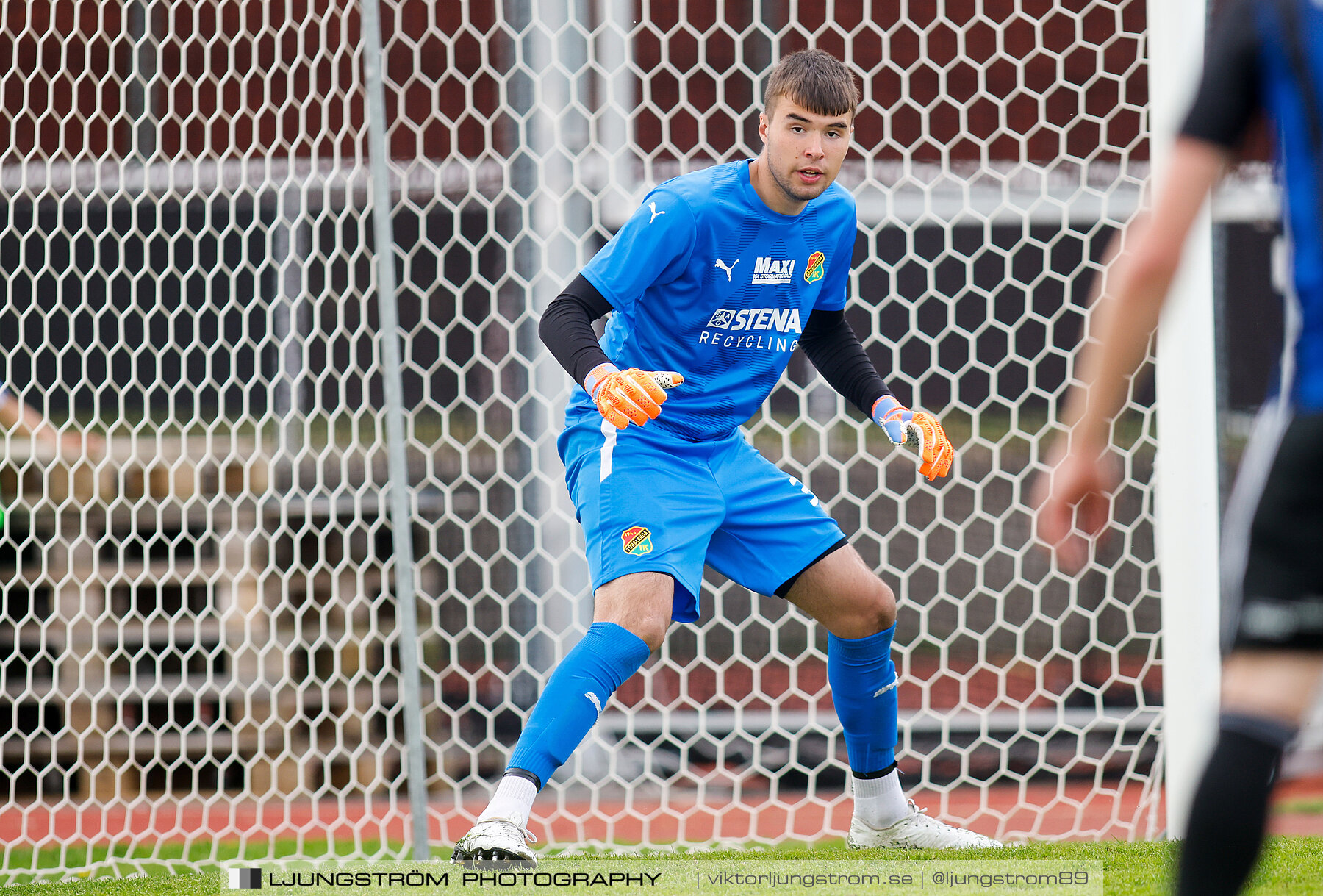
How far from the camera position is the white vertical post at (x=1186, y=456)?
2.93 metres

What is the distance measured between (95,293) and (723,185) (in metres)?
3.16

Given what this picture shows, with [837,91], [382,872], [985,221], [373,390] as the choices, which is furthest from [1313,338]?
[373,390]

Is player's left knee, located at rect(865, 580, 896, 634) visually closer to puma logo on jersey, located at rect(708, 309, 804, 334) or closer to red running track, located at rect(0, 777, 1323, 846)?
puma logo on jersey, located at rect(708, 309, 804, 334)

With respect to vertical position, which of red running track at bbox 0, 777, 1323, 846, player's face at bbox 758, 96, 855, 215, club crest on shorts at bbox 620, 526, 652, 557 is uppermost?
player's face at bbox 758, 96, 855, 215

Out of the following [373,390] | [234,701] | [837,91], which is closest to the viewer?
[837,91]

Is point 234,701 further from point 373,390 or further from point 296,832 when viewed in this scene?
point 373,390

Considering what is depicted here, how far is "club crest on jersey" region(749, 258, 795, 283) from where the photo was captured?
2.53 meters

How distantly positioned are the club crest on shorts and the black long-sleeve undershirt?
0.99 ft

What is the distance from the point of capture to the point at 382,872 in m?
2.44

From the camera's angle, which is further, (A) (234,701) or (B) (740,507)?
(A) (234,701)

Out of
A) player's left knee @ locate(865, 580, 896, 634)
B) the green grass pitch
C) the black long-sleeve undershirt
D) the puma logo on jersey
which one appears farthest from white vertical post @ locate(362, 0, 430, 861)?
player's left knee @ locate(865, 580, 896, 634)

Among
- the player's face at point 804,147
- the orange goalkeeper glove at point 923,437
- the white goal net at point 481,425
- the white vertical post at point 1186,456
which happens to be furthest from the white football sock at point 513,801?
the white goal net at point 481,425

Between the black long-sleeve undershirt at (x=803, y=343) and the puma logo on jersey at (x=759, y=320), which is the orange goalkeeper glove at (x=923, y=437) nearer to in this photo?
the black long-sleeve undershirt at (x=803, y=343)

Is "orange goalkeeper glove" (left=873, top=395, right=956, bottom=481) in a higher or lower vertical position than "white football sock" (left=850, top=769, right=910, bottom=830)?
higher
